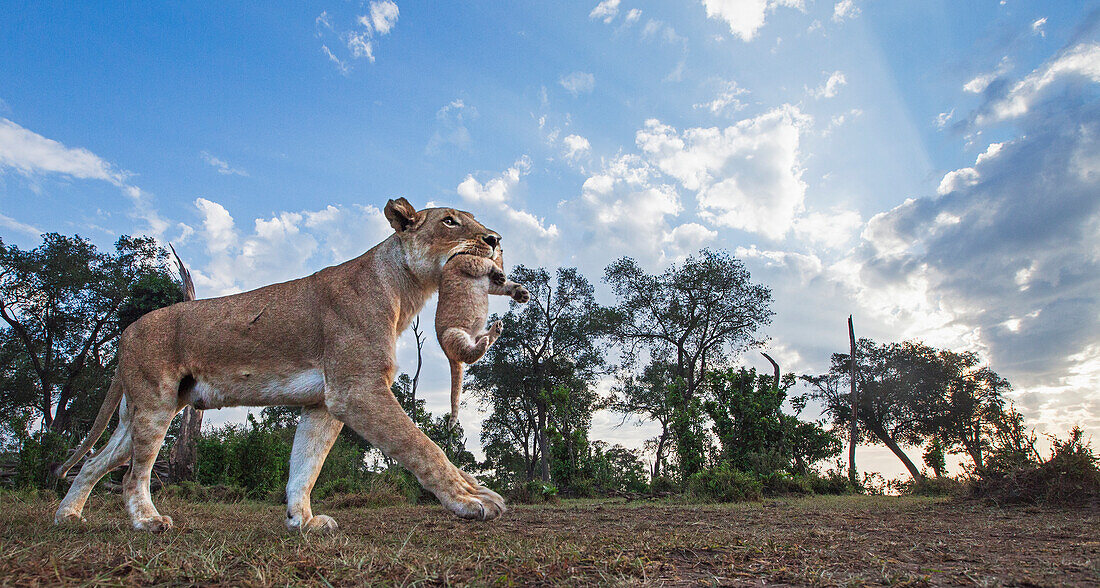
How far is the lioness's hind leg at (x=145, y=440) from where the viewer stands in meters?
4.31

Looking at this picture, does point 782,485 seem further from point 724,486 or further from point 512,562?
point 512,562

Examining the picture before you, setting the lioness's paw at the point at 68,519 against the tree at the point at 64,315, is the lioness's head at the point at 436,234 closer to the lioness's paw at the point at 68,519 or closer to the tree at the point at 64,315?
the lioness's paw at the point at 68,519

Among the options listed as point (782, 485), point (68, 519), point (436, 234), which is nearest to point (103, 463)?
point (68, 519)

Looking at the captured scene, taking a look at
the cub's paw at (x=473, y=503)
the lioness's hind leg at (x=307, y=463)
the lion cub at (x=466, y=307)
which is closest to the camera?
the cub's paw at (x=473, y=503)

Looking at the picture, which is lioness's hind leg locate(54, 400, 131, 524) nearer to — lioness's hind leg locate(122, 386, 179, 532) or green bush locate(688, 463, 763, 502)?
lioness's hind leg locate(122, 386, 179, 532)

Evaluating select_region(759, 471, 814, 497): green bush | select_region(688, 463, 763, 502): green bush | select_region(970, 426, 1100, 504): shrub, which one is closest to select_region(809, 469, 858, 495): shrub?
select_region(759, 471, 814, 497): green bush

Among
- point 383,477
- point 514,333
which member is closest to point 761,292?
point 514,333

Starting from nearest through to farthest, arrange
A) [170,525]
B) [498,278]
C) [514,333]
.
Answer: [498,278] → [170,525] → [514,333]

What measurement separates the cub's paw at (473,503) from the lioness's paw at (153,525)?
232 centimetres

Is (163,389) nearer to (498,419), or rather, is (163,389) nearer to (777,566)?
(777,566)

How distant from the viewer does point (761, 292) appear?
1249 inches

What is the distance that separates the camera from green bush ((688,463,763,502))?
1223cm

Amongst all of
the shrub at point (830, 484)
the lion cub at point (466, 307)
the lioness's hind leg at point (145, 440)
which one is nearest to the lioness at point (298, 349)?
the lioness's hind leg at point (145, 440)

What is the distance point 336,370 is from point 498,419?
30589 millimetres
